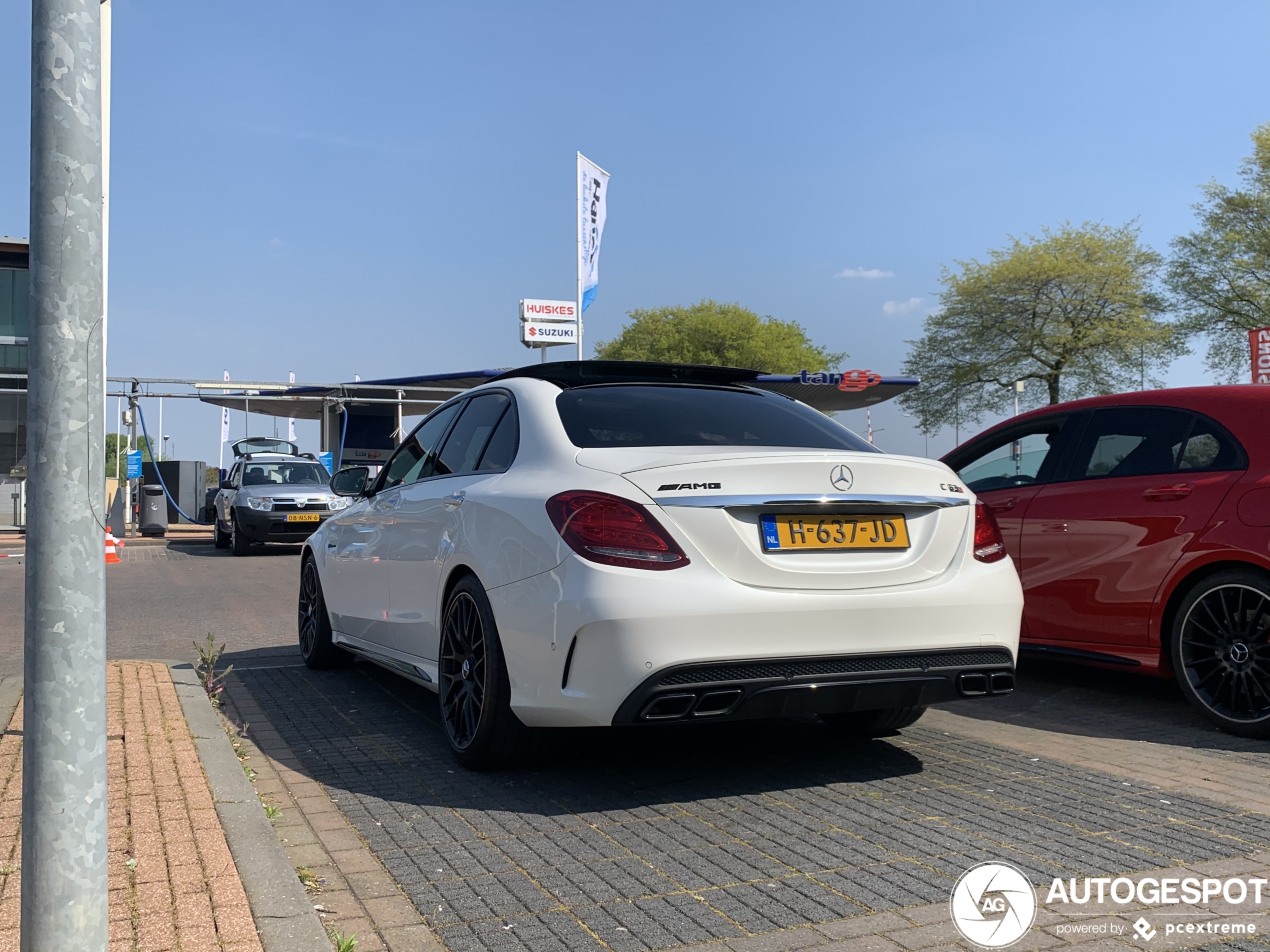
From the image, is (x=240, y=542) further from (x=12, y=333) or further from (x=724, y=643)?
(x=12, y=333)

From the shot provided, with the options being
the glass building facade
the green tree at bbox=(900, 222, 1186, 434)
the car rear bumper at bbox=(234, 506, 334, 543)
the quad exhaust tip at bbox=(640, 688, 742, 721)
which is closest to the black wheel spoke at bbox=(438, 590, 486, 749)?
the quad exhaust tip at bbox=(640, 688, 742, 721)

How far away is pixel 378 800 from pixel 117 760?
104cm

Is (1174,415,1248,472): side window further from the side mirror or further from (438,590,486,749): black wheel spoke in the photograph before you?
the side mirror

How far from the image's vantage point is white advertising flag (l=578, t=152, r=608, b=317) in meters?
29.9

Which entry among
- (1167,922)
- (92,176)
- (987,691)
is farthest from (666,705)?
(92,176)

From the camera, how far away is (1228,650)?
5266 millimetres

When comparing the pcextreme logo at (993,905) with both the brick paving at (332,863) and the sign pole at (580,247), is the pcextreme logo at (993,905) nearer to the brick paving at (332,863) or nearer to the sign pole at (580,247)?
the brick paving at (332,863)

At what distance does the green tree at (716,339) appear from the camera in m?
64.3

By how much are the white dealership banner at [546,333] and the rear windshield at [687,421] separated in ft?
110

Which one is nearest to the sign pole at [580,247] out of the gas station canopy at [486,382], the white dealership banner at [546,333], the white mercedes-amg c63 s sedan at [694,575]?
the gas station canopy at [486,382]

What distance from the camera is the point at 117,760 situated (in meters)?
4.41

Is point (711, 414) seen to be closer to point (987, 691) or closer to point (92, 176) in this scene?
point (987, 691)

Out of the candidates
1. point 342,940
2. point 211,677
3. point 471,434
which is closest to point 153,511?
point 211,677

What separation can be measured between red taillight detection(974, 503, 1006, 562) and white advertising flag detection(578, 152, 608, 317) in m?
26.5
